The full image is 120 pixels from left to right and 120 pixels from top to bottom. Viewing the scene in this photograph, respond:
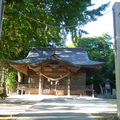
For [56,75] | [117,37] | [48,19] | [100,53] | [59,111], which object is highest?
[48,19]

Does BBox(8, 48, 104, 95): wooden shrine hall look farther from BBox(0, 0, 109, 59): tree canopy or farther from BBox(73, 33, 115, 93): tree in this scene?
BBox(73, 33, 115, 93): tree

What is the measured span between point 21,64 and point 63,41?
6925 mm

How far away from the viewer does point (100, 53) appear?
24891 millimetres

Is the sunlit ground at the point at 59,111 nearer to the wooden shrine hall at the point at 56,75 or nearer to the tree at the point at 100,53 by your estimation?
the wooden shrine hall at the point at 56,75

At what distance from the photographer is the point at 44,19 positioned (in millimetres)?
8414

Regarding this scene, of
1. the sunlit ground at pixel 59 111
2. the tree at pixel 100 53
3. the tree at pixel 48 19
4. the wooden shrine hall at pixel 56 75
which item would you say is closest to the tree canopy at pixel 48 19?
the tree at pixel 48 19

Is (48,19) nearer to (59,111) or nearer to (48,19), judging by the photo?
(48,19)

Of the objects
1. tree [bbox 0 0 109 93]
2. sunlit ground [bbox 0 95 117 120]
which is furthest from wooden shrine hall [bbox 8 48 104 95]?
sunlit ground [bbox 0 95 117 120]

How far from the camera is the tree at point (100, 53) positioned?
23.5m

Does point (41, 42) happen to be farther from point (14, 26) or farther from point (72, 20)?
point (72, 20)

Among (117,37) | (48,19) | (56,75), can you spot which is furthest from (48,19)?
(56,75)

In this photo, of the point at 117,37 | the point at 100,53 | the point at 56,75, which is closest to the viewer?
the point at 117,37

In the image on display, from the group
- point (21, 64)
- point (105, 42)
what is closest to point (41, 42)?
point (21, 64)

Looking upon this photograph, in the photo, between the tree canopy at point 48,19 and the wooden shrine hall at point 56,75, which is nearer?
the tree canopy at point 48,19
